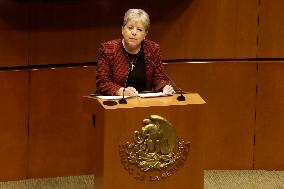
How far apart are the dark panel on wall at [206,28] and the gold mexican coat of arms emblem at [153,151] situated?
33.6 inches

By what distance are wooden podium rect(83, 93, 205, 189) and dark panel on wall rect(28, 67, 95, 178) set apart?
0.63 m

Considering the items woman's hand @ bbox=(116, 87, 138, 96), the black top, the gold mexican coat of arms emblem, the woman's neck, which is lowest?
the gold mexican coat of arms emblem

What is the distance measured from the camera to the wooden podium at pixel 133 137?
2.02 m

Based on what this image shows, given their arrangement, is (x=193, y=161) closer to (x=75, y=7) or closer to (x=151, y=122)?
(x=151, y=122)

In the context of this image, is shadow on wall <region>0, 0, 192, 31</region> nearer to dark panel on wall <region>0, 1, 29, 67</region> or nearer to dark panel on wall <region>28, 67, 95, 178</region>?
dark panel on wall <region>0, 1, 29, 67</region>

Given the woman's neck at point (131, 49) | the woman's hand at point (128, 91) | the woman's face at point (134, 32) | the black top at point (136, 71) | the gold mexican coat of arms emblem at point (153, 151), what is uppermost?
the woman's face at point (134, 32)

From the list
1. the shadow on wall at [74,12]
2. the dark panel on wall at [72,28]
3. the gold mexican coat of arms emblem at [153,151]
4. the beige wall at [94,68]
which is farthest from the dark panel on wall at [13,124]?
the gold mexican coat of arms emblem at [153,151]

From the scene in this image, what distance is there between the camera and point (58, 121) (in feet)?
9.22

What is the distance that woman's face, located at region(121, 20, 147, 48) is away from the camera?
2.18 m

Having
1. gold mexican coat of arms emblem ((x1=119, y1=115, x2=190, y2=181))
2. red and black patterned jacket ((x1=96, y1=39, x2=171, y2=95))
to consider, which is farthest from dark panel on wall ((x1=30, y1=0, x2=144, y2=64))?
gold mexican coat of arms emblem ((x1=119, y1=115, x2=190, y2=181))

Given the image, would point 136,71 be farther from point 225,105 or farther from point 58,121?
point 225,105

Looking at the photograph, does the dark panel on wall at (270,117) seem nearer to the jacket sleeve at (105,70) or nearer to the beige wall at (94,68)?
the beige wall at (94,68)

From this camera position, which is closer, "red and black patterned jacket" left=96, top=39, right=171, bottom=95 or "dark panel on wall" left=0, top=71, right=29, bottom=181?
"red and black patterned jacket" left=96, top=39, right=171, bottom=95

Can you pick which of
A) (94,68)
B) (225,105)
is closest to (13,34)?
(94,68)
